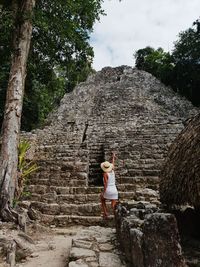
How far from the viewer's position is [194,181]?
11.0 ft

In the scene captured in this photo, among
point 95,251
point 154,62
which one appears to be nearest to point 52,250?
point 95,251

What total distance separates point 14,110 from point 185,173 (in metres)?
3.89

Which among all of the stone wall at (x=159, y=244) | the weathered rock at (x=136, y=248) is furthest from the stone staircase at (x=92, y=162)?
the stone wall at (x=159, y=244)

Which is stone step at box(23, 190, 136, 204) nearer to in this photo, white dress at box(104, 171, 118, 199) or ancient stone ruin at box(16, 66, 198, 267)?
ancient stone ruin at box(16, 66, 198, 267)

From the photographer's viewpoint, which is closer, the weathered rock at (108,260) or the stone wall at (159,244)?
the stone wall at (159,244)

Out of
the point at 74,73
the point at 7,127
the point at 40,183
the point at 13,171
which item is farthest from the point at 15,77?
the point at 74,73

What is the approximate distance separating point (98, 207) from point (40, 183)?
2165 mm

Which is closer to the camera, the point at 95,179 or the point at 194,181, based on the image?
the point at 194,181

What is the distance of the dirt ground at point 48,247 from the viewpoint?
3.93 metres

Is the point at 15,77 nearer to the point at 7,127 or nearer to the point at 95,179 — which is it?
the point at 7,127

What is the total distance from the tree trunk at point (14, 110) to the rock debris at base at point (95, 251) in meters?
1.52

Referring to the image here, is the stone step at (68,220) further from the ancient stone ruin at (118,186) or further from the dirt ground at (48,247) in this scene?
the dirt ground at (48,247)

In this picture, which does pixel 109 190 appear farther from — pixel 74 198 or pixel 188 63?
pixel 188 63

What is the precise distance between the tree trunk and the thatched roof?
267 centimetres
